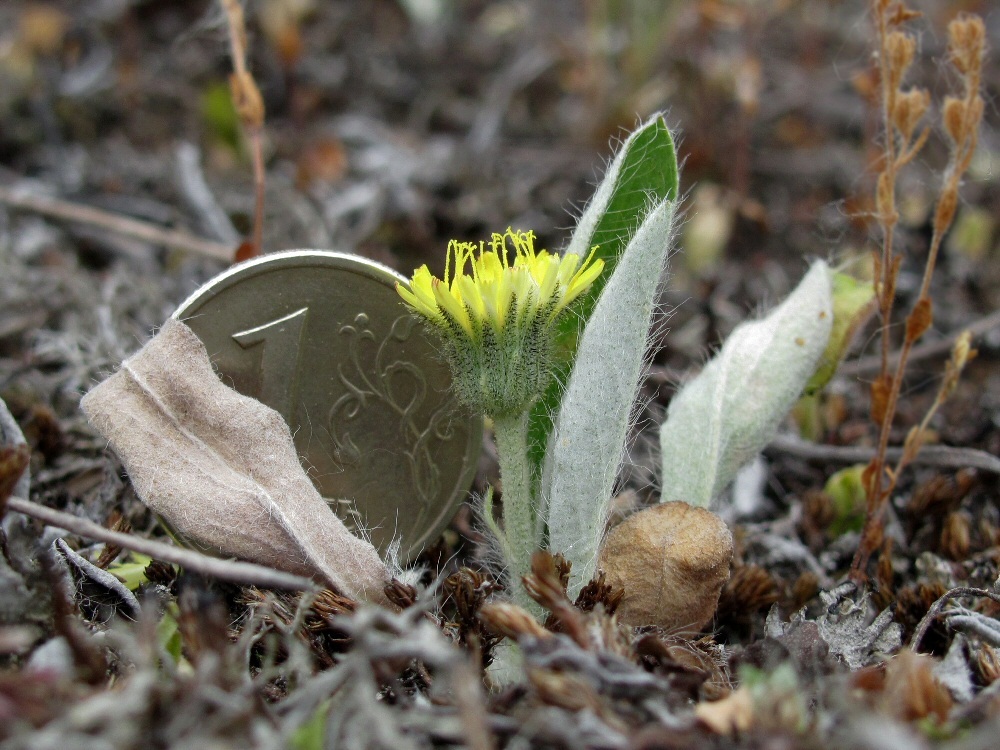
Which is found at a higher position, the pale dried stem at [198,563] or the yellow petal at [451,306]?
the yellow petal at [451,306]

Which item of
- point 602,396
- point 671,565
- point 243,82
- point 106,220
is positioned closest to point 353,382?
point 602,396

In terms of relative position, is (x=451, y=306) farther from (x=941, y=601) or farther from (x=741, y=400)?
(x=941, y=601)

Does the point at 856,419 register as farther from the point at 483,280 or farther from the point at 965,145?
the point at 483,280

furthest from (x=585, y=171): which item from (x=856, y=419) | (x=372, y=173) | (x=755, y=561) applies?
(x=755, y=561)

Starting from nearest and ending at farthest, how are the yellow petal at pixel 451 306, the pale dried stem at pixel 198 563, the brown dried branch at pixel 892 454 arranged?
the pale dried stem at pixel 198 563 < the yellow petal at pixel 451 306 < the brown dried branch at pixel 892 454

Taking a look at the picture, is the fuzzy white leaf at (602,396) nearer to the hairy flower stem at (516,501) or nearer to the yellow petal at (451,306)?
the hairy flower stem at (516,501)

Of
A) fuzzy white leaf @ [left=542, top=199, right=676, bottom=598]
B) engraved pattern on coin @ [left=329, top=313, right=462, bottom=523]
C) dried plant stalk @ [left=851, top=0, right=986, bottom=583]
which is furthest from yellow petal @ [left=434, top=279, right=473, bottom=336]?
dried plant stalk @ [left=851, top=0, right=986, bottom=583]

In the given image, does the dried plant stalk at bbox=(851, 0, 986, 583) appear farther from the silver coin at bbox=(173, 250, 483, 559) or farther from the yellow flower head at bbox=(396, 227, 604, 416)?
the silver coin at bbox=(173, 250, 483, 559)

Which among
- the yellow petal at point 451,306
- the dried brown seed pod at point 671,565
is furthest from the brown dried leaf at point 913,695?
the yellow petal at point 451,306
